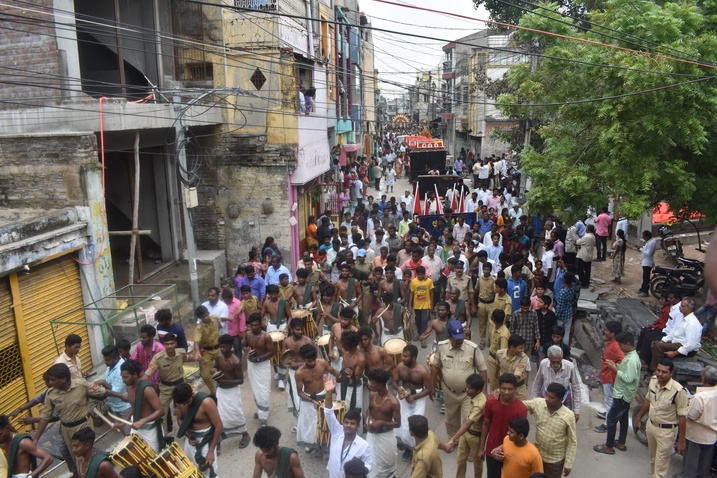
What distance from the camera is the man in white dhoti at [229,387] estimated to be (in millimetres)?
7156

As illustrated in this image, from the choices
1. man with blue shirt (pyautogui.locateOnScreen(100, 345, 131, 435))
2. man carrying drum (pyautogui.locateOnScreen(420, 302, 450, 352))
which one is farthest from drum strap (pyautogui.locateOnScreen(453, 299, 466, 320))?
man with blue shirt (pyautogui.locateOnScreen(100, 345, 131, 435))

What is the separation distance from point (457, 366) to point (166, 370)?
3.41m

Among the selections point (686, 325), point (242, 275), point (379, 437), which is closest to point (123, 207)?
point (242, 275)

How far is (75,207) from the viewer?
932 centimetres

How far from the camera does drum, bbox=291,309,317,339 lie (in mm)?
8898

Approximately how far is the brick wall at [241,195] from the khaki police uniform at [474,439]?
9.45m

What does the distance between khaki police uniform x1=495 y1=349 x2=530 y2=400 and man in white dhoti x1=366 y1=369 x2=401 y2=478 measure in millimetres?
Result: 1540

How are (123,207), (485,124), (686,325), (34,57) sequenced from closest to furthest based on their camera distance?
(686,325)
(34,57)
(123,207)
(485,124)

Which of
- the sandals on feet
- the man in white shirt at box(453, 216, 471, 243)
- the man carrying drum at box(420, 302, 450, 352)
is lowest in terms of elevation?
the sandals on feet

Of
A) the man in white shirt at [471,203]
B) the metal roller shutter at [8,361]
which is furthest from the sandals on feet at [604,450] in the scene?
the man in white shirt at [471,203]

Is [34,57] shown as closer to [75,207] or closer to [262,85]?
[75,207]

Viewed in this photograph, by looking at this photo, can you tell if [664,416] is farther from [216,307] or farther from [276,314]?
[216,307]

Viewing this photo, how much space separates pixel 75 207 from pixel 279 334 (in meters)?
3.93

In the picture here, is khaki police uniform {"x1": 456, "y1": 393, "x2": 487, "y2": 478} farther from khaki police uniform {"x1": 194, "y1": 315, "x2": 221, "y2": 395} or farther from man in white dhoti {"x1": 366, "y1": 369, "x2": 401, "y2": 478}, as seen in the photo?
khaki police uniform {"x1": 194, "y1": 315, "x2": 221, "y2": 395}
